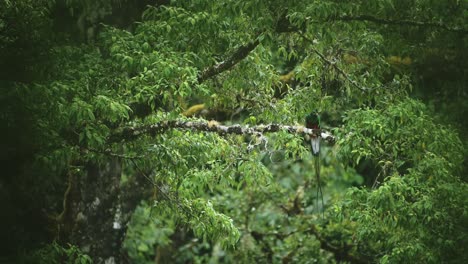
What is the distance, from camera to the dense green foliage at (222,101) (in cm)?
629

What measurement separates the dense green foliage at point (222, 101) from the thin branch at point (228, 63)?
0.8 inches

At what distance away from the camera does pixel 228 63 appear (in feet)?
25.2

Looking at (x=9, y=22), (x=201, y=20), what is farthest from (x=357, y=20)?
(x=9, y=22)

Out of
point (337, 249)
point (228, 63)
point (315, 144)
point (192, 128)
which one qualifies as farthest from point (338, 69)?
point (337, 249)

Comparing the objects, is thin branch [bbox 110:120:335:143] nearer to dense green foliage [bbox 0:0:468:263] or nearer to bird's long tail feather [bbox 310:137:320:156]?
dense green foliage [bbox 0:0:468:263]

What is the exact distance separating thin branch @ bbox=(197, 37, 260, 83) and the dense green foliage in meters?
0.02

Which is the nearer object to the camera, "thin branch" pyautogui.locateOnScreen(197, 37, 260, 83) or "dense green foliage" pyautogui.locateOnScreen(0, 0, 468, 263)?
"dense green foliage" pyautogui.locateOnScreen(0, 0, 468, 263)

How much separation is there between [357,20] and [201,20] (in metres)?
1.56

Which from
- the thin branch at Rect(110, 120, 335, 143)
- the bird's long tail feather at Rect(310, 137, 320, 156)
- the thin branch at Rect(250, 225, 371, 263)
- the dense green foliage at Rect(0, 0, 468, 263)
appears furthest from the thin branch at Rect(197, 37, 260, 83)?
the thin branch at Rect(250, 225, 371, 263)

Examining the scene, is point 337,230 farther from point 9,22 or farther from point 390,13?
point 9,22

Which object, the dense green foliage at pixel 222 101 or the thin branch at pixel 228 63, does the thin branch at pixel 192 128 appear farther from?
the thin branch at pixel 228 63

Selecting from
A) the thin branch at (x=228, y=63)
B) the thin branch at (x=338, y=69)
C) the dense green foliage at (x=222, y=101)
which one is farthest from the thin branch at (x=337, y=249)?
the thin branch at (x=228, y=63)

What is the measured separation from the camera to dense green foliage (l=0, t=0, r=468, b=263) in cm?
629

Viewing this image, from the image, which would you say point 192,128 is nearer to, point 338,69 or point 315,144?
point 315,144
